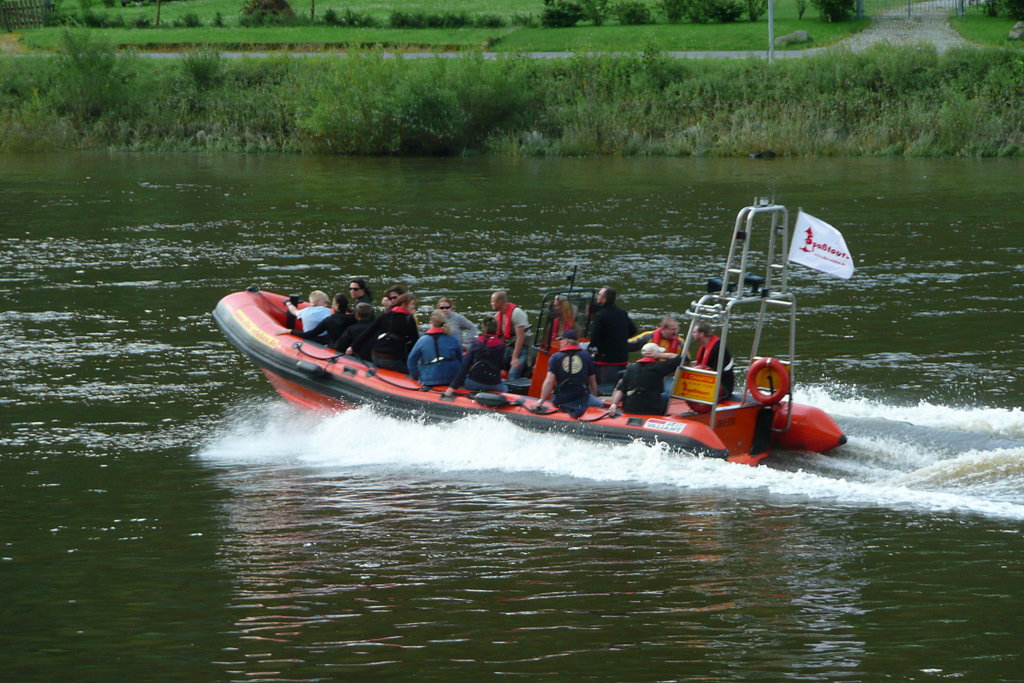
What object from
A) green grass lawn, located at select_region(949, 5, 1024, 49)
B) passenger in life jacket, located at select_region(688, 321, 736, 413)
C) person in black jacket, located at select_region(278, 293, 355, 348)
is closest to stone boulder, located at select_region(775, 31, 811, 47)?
green grass lawn, located at select_region(949, 5, 1024, 49)

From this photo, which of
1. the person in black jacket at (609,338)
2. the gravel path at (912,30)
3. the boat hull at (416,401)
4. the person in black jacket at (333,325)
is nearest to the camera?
the boat hull at (416,401)

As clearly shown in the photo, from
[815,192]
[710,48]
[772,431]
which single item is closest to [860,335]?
[772,431]

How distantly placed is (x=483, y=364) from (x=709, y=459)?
8.11ft

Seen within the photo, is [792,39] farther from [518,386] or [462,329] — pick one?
[518,386]

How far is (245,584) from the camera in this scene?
27.9 feet

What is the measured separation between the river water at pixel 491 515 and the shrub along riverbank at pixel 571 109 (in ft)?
50.6

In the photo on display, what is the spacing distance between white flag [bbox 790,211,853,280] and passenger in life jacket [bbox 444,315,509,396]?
3106 millimetres

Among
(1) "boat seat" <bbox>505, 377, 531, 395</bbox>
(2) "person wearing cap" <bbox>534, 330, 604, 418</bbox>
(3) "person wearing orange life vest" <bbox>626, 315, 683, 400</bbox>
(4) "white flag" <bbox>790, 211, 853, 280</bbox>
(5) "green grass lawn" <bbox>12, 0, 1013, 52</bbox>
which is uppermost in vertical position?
(5) "green grass lawn" <bbox>12, 0, 1013, 52</bbox>

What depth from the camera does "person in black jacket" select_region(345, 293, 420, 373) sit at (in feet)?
41.8

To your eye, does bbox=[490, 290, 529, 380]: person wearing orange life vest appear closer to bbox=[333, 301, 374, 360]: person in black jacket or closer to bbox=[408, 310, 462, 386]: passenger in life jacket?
bbox=[408, 310, 462, 386]: passenger in life jacket

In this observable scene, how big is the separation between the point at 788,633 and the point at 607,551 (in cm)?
164

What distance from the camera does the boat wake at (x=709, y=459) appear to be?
9922 millimetres

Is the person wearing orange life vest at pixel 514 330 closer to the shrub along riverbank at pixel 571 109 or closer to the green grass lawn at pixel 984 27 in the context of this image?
the shrub along riverbank at pixel 571 109

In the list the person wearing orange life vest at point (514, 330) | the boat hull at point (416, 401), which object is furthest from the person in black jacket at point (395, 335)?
the person wearing orange life vest at point (514, 330)
